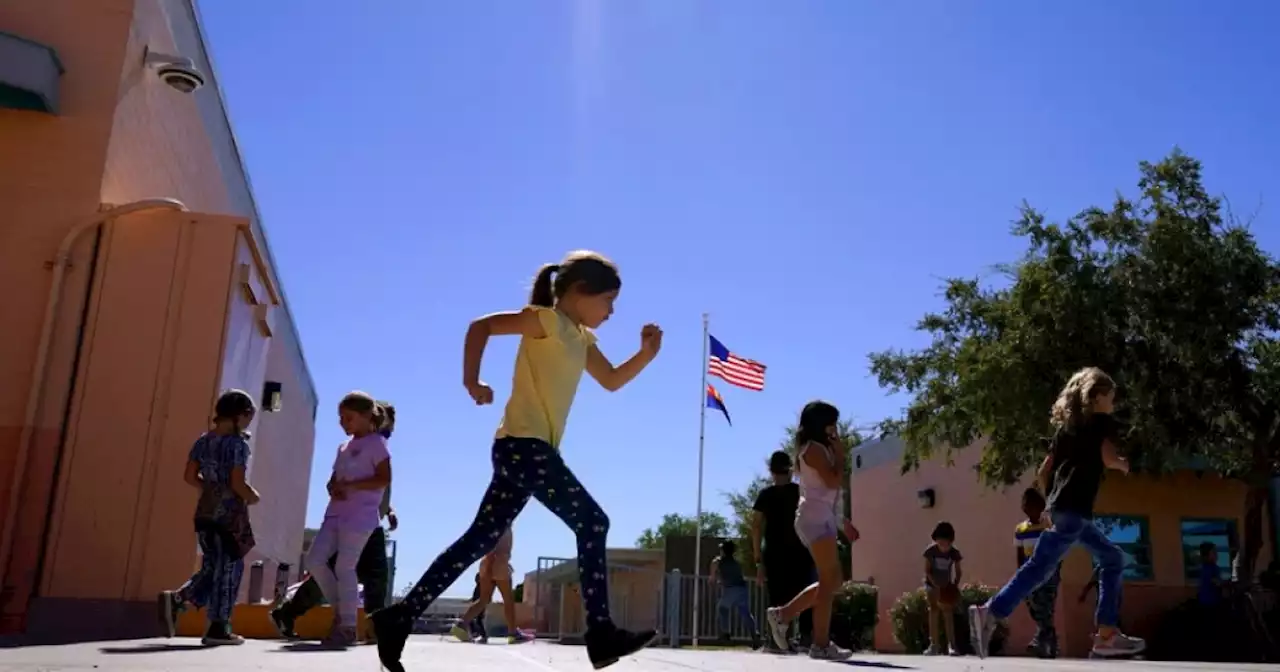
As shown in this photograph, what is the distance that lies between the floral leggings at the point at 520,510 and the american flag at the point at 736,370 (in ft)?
60.1

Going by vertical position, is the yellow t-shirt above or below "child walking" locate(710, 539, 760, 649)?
above

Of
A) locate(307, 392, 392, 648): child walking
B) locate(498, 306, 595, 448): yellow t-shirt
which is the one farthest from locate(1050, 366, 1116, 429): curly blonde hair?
locate(307, 392, 392, 648): child walking

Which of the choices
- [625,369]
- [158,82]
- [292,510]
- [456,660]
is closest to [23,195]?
[158,82]

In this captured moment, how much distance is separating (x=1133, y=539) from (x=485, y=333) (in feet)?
53.5

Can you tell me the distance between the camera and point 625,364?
12.3 ft

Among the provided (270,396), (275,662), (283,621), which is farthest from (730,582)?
(275,662)

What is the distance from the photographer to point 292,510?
59.8 feet

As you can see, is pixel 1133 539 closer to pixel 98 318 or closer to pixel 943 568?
pixel 943 568

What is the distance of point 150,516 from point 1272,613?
13587mm

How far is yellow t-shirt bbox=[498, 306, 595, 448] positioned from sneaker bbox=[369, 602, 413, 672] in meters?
0.63

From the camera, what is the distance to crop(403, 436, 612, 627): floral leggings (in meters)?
3.40

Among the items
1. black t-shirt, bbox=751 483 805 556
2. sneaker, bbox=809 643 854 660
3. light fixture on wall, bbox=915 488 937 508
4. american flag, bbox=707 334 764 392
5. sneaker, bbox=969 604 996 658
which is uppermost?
american flag, bbox=707 334 764 392

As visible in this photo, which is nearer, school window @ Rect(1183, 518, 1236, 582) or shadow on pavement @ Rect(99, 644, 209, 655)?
shadow on pavement @ Rect(99, 644, 209, 655)

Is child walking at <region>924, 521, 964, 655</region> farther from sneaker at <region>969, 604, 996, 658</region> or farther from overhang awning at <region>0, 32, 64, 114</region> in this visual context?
overhang awning at <region>0, 32, 64, 114</region>
